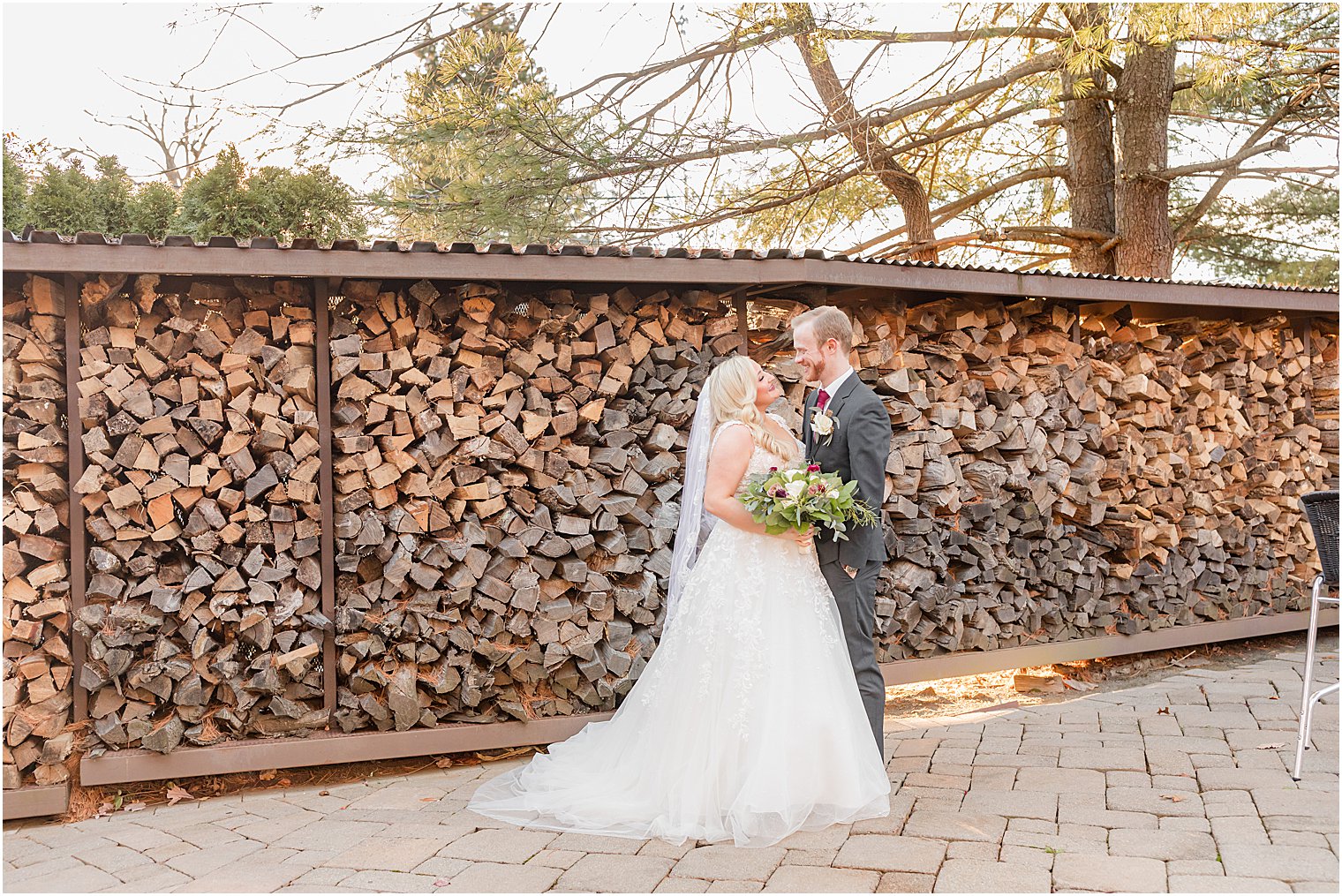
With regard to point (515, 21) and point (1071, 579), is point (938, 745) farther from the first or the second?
point (515, 21)

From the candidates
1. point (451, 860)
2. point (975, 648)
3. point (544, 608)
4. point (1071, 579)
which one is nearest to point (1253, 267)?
point (1071, 579)

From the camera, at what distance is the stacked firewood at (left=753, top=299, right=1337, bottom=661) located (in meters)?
5.54

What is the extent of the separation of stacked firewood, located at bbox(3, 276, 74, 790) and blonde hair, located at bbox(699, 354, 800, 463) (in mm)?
2832

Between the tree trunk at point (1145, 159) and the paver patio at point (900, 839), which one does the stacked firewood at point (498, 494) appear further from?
the tree trunk at point (1145, 159)

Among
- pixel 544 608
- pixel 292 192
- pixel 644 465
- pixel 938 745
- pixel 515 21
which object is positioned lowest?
pixel 938 745

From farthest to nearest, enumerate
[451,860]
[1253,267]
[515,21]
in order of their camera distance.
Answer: [1253,267] < [515,21] < [451,860]

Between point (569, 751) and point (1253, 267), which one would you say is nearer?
point (569, 751)

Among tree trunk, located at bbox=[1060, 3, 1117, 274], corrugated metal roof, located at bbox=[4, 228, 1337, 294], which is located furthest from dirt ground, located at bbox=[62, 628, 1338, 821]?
tree trunk, located at bbox=[1060, 3, 1117, 274]

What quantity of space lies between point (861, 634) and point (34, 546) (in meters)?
3.47

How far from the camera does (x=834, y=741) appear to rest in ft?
11.9

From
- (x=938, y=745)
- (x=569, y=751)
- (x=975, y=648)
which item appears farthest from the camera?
(x=975, y=648)

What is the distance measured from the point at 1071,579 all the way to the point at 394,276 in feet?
14.3

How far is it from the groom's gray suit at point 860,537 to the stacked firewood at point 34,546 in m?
3.23

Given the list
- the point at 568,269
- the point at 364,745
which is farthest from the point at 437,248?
the point at 364,745
